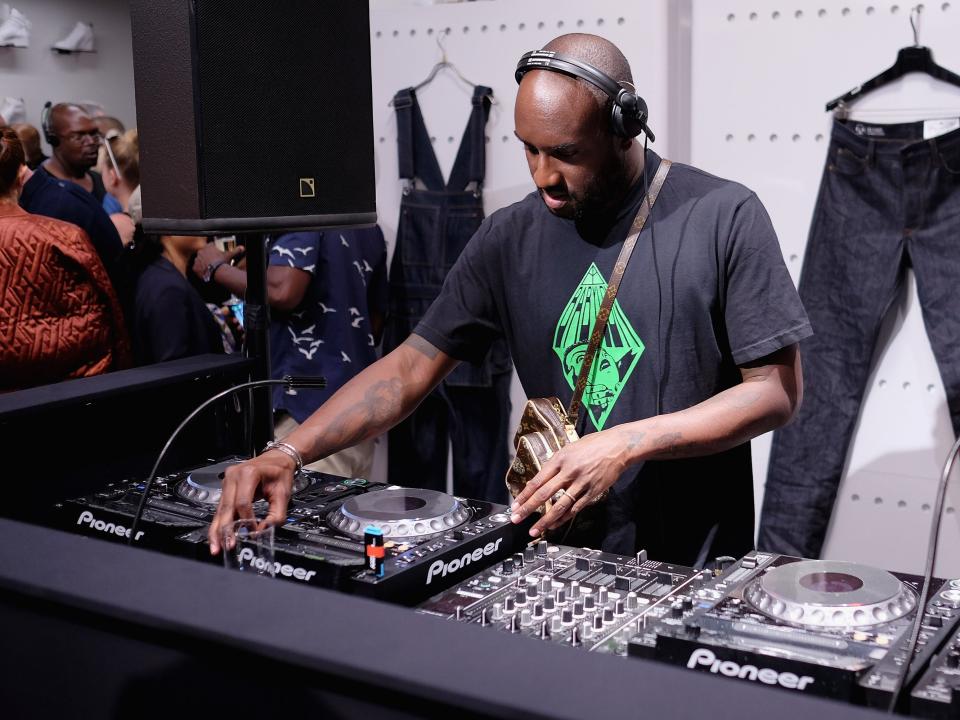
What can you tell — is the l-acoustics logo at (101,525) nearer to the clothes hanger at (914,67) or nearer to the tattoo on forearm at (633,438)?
the tattoo on forearm at (633,438)

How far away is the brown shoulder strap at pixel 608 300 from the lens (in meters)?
1.84

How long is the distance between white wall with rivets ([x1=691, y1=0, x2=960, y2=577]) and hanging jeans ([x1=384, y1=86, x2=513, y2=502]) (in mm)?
798

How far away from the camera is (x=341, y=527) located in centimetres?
139

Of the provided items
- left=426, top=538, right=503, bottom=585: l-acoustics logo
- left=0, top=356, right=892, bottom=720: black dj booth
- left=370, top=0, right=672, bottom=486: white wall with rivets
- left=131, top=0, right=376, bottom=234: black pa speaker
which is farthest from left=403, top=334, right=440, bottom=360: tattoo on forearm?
left=370, top=0, right=672, bottom=486: white wall with rivets

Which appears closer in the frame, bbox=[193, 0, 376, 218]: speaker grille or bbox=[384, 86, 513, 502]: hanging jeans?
bbox=[193, 0, 376, 218]: speaker grille

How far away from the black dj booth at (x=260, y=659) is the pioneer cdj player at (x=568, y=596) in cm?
30

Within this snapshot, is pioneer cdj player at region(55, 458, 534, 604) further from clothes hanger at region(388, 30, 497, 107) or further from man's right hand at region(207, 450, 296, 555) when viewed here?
clothes hanger at region(388, 30, 497, 107)

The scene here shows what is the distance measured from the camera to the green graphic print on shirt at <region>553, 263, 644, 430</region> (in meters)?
1.85

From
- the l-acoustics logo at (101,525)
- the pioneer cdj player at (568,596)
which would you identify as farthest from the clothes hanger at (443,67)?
the pioneer cdj player at (568,596)

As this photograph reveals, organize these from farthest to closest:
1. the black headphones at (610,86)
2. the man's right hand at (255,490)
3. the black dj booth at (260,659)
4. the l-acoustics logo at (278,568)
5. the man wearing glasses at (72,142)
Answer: the man wearing glasses at (72,142) → the black headphones at (610,86) → the man's right hand at (255,490) → the l-acoustics logo at (278,568) → the black dj booth at (260,659)

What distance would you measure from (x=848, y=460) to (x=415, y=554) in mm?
2445

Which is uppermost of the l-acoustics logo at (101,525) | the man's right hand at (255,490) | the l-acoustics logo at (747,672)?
the man's right hand at (255,490)

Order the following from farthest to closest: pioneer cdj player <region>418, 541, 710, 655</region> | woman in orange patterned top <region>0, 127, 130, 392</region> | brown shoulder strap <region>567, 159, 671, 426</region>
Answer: woman in orange patterned top <region>0, 127, 130, 392</region> → brown shoulder strap <region>567, 159, 671, 426</region> → pioneer cdj player <region>418, 541, 710, 655</region>

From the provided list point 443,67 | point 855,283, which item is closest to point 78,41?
point 443,67
